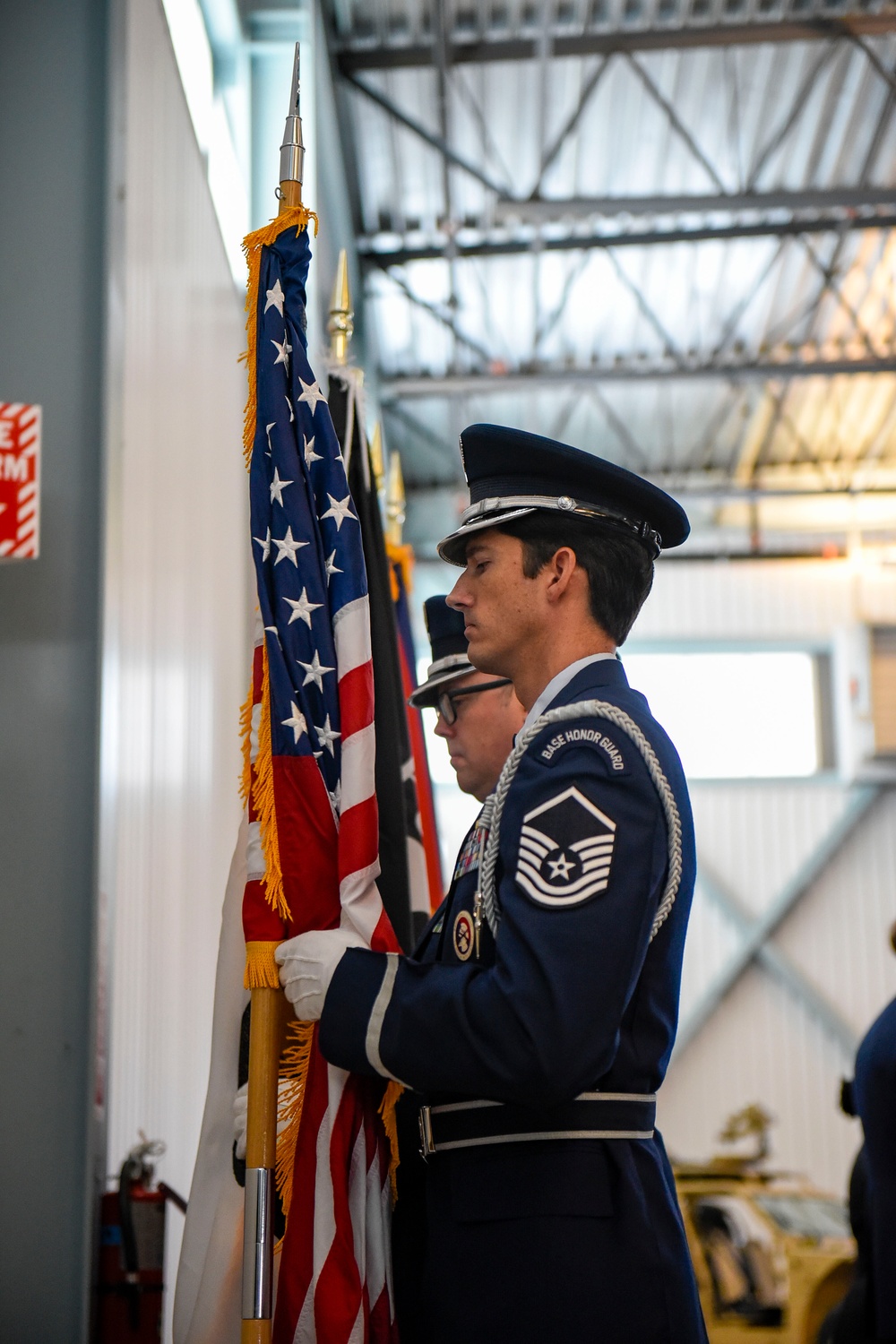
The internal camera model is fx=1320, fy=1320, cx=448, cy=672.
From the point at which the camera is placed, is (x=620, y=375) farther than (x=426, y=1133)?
Yes

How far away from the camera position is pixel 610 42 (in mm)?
7047

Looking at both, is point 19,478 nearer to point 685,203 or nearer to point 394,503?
point 394,503

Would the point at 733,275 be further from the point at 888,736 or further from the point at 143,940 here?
the point at 143,940

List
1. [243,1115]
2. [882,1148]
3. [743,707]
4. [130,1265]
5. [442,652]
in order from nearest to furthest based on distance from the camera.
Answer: [243,1115] → [130,1265] → [882,1148] → [442,652] → [743,707]

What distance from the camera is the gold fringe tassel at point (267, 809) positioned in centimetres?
188

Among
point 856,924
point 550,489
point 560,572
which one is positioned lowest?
point 856,924

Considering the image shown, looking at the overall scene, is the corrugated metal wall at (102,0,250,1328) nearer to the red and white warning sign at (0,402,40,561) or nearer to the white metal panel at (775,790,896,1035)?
the red and white warning sign at (0,402,40,561)

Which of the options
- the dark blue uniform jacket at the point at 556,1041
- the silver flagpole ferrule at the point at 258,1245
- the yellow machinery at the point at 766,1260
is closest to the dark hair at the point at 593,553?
the dark blue uniform jacket at the point at 556,1041

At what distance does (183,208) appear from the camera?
384 centimetres

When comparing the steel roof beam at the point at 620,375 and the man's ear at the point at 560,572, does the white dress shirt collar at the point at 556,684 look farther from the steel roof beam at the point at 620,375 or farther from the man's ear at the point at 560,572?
the steel roof beam at the point at 620,375

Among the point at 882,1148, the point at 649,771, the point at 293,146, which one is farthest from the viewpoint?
the point at 882,1148

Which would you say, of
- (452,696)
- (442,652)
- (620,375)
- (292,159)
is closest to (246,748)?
(292,159)

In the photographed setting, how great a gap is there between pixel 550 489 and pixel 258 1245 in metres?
1.10

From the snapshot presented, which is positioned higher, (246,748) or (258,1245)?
(246,748)
